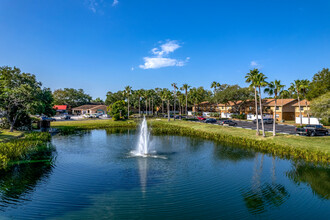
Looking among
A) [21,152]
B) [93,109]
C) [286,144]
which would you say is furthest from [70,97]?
[286,144]

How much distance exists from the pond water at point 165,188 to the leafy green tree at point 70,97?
375 ft

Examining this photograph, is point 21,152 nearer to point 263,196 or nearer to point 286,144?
point 263,196

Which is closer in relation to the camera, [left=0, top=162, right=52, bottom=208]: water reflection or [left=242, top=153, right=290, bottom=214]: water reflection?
[left=242, top=153, right=290, bottom=214]: water reflection

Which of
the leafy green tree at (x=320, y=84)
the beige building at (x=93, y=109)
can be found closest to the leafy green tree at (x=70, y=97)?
the beige building at (x=93, y=109)

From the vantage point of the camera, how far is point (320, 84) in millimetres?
56406

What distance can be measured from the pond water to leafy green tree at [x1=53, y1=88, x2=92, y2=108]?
114403mm

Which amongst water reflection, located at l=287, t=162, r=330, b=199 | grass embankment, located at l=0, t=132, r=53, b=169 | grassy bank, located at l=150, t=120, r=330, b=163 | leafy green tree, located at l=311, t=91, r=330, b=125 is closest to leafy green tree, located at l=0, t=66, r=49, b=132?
grass embankment, located at l=0, t=132, r=53, b=169

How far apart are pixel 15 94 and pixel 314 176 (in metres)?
46.4

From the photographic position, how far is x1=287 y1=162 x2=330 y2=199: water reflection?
17.5 meters

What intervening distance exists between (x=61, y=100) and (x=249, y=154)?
4947 inches

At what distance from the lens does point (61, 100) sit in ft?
423

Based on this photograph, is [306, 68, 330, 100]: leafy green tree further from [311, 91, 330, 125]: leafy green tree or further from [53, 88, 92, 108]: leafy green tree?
[53, 88, 92, 108]: leafy green tree

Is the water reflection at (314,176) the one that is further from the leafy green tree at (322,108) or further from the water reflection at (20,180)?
the water reflection at (20,180)

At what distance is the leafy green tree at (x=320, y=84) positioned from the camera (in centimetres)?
5491
